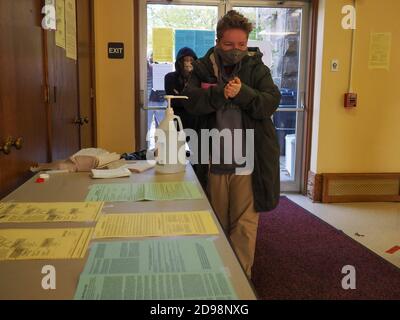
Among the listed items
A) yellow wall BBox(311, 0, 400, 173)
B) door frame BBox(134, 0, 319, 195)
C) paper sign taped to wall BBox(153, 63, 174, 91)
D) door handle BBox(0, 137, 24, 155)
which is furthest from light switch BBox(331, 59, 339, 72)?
door handle BBox(0, 137, 24, 155)

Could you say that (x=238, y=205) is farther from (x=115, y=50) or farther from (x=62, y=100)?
(x=115, y=50)

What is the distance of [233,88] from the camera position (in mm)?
1549

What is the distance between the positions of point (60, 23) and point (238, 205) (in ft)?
3.98

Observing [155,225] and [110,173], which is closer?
[155,225]

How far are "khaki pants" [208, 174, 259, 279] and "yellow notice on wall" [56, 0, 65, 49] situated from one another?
3.21ft

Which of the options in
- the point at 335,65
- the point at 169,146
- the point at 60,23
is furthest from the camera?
the point at 335,65

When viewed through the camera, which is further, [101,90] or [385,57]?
[385,57]

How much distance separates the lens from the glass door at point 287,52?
4004 millimetres

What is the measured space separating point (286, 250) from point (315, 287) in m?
0.56

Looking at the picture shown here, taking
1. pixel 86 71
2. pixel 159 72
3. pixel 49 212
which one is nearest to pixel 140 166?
pixel 49 212

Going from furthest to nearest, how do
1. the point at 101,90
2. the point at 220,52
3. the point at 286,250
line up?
the point at 101,90
the point at 286,250
the point at 220,52

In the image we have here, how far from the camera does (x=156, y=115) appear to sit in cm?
395
